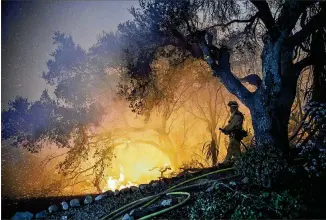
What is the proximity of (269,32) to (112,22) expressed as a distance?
4959 mm

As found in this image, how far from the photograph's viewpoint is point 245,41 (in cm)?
734

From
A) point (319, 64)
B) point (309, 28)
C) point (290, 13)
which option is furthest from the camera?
point (319, 64)

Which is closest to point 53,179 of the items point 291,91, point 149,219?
point 149,219

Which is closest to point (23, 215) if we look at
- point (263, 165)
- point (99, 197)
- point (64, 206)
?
point (64, 206)

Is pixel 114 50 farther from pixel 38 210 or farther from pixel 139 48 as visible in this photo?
pixel 38 210

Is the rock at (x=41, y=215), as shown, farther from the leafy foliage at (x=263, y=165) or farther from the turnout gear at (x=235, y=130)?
the leafy foliage at (x=263, y=165)

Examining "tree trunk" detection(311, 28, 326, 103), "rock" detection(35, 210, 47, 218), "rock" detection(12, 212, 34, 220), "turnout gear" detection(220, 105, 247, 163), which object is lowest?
"rock" detection(35, 210, 47, 218)

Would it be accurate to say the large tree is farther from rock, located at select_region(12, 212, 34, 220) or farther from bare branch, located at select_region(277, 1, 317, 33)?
rock, located at select_region(12, 212, 34, 220)

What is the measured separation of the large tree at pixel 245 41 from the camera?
6.25 meters

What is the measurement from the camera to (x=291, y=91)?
21.5ft

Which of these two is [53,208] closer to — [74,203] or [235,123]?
[74,203]

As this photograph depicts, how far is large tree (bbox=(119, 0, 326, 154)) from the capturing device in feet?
20.5

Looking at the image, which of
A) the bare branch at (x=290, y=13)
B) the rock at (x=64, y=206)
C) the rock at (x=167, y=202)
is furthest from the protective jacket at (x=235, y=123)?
the rock at (x=64, y=206)

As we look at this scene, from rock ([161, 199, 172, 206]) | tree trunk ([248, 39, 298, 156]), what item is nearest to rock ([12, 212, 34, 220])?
rock ([161, 199, 172, 206])
